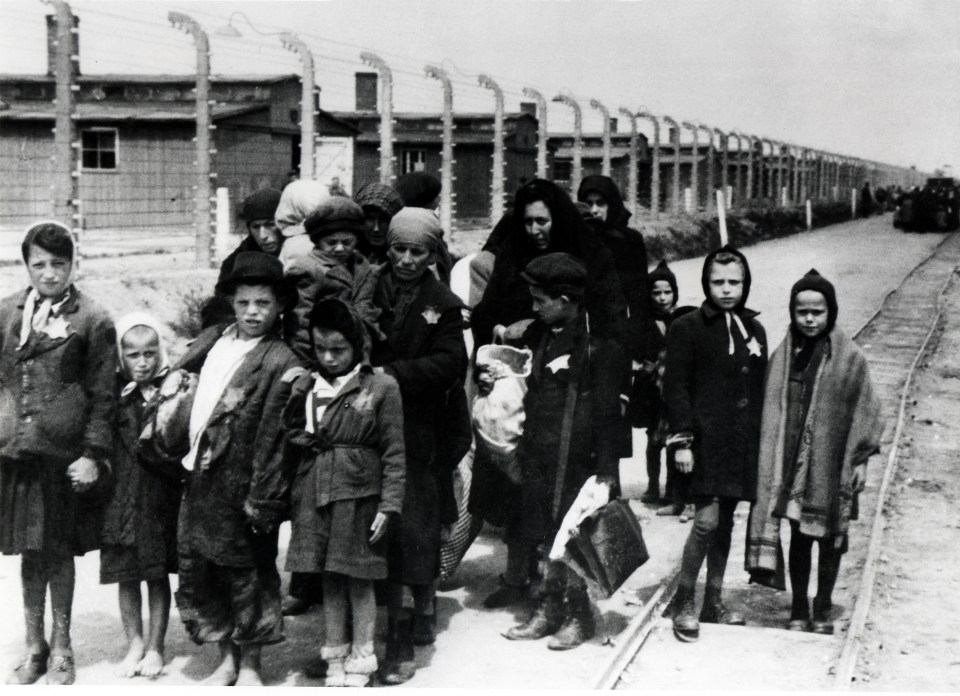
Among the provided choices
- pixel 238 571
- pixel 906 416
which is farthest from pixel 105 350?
pixel 906 416

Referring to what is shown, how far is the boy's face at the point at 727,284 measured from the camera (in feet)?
16.7

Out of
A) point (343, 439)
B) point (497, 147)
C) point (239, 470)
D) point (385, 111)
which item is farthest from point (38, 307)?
point (497, 147)

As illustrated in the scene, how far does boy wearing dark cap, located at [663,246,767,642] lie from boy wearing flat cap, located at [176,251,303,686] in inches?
68.1

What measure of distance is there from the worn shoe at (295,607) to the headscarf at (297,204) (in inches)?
65.4

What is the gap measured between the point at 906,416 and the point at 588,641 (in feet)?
20.2

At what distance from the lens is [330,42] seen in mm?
10102

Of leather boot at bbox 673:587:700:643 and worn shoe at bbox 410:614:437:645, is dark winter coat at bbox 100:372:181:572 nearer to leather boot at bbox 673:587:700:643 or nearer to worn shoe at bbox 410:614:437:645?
worn shoe at bbox 410:614:437:645

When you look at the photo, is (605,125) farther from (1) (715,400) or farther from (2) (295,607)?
(2) (295,607)

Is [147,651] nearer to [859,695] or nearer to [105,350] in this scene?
[105,350]

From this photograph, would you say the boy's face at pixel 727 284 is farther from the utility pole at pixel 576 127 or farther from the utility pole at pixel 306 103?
the utility pole at pixel 576 127

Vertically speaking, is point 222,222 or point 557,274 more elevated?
point 222,222

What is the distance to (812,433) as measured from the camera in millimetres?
4992

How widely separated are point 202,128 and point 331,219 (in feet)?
18.2

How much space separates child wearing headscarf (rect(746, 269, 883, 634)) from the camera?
16.3 feet
